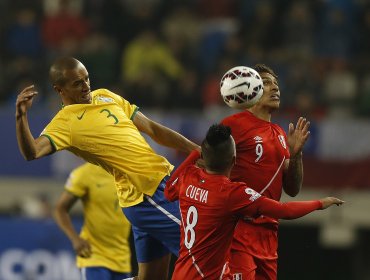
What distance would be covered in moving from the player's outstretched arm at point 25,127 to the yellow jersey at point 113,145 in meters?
0.33

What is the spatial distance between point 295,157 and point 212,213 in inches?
38.7

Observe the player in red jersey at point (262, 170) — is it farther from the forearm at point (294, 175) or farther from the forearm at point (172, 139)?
the forearm at point (172, 139)

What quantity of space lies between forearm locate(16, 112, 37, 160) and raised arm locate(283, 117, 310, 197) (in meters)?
1.81

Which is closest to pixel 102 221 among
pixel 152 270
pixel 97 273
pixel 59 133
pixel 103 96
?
pixel 97 273

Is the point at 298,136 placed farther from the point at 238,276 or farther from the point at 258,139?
the point at 238,276

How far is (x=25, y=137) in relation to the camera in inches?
282

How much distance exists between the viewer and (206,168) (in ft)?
23.0

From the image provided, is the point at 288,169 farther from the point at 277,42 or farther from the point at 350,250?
the point at 277,42

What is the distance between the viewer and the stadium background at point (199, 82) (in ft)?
44.7

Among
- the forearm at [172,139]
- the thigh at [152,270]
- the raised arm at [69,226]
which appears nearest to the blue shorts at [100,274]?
the raised arm at [69,226]

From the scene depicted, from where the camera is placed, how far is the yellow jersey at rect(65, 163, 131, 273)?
9.87 meters

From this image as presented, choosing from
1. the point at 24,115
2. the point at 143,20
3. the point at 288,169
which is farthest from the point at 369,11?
the point at 24,115

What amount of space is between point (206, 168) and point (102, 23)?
9.70 meters

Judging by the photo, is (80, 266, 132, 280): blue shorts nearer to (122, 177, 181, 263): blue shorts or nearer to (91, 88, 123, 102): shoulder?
(122, 177, 181, 263): blue shorts
